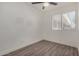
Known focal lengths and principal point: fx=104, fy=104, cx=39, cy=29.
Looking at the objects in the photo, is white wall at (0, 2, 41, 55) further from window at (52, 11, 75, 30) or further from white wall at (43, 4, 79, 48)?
window at (52, 11, 75, 30)

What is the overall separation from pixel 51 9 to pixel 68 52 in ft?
2.57

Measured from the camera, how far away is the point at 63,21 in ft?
5.92

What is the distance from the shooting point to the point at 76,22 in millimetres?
1737

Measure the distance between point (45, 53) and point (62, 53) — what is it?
29 centimetres

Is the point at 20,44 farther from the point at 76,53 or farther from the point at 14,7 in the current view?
the point at 76,53

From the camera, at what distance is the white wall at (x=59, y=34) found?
1729 millimetres

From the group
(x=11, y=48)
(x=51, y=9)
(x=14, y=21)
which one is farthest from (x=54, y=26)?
(x=11, y=48)

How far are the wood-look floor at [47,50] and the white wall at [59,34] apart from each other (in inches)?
3.1

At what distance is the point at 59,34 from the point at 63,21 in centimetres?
24

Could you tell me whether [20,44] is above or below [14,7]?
below

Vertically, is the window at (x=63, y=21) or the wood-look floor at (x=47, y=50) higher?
the window at (x=63, y=21)

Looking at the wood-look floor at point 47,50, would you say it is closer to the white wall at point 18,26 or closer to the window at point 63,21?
the white wall at point 18,26

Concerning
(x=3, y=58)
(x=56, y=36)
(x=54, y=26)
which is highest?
(x=54, y=26)

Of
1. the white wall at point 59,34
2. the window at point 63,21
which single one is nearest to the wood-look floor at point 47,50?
the white wall at point 59,34
